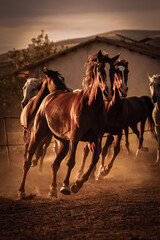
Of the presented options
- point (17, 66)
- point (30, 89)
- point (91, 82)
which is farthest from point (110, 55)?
point (17, 66)

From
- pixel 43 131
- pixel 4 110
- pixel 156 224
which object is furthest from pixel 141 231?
pixel 4 110

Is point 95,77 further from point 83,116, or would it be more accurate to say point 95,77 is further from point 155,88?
point 155,88

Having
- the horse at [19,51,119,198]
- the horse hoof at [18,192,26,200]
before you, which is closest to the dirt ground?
the horse hoof at [18,192,26,200]

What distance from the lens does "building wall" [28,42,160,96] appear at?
19.9m

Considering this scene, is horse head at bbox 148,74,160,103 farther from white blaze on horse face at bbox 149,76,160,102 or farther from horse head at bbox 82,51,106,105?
horse head at bbox 82,51,106,105

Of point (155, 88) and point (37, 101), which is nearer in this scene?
point (37, 101)

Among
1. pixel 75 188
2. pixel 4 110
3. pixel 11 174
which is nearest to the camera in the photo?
Result: pixel 75 188

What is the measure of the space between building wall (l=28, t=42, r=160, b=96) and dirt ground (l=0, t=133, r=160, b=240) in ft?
38.4

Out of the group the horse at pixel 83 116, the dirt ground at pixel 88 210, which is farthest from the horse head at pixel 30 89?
the horse at pixel 83 116

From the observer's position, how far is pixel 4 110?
4397 centimetres

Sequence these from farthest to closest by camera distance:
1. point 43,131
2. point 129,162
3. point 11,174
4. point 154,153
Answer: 1. point 154,153
2. point 129,162
3. point 11,174
4. point 43,131

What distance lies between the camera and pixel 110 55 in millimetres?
20625

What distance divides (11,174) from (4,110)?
35606 millimetres

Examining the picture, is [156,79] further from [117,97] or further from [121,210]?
[121,210]
